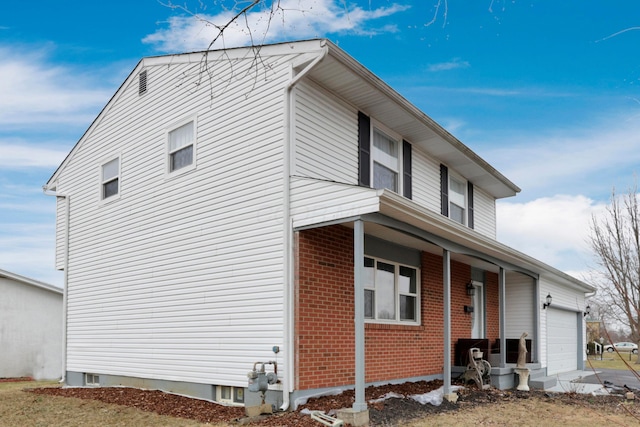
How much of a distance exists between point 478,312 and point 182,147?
29.9 ft

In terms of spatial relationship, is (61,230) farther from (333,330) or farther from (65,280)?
(333,330)

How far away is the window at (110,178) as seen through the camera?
1476 centimetres

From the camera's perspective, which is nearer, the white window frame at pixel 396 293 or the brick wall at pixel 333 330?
the brick wall at pixel 333 330

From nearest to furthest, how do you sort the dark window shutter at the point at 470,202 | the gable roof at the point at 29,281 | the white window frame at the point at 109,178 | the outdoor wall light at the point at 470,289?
the white window frame at the point at 109,178, the outdoor wall light at the point at 470,289, the dark window shutter at the point at 470,202, the gable roof at the point at 29,281

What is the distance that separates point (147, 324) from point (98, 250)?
2943mm

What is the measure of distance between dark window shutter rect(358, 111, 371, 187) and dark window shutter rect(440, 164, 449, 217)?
381cm

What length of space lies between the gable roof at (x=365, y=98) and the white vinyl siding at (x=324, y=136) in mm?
296

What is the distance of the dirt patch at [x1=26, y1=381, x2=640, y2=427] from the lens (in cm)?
910

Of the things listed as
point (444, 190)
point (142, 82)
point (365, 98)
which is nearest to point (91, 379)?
point (142, 82)

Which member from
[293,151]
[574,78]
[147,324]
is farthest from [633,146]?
[147,324]

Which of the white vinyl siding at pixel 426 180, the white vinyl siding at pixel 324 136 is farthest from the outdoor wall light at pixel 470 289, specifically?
the white vinyl siding at pixel 324 136

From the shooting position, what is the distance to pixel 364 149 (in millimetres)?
12266

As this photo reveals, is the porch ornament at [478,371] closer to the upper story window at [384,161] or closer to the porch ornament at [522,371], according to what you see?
the porch ornament at [522,371]

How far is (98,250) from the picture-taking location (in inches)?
589
